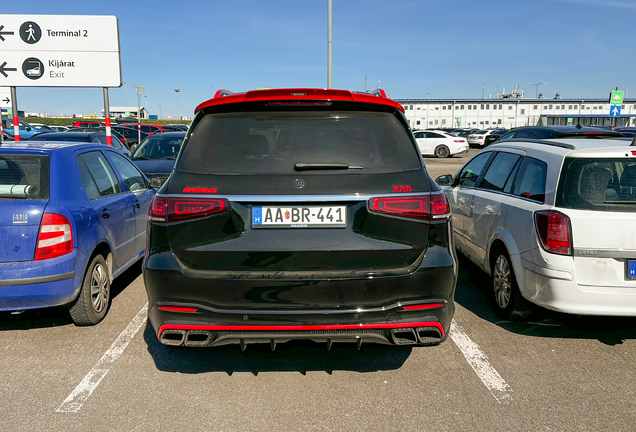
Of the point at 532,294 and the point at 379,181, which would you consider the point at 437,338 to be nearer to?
the point at 379,181

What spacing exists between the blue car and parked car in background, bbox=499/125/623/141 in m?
7.38

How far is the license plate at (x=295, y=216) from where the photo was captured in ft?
9.50

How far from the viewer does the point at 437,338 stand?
10.1ft

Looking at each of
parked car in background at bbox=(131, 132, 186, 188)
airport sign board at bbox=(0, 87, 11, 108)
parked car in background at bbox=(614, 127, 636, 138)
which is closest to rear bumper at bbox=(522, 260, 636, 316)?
parked car in background at bbox=(131, 132, 186, 188)

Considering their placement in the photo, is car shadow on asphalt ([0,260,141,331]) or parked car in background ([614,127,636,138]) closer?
car shadow on asphalt ([0,260,141,331])

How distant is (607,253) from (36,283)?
4.19m

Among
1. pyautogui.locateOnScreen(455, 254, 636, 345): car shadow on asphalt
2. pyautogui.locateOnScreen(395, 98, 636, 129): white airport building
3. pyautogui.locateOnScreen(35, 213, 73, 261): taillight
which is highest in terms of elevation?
pyautogui.locateOnScreen(395, 98, 636, 129): white airport building

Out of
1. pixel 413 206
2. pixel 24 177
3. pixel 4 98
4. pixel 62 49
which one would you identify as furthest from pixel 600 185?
pixel 4 98

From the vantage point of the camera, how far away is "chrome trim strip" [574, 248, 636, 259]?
12.6 feet

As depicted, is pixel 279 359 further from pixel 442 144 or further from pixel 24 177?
pixel 442 144

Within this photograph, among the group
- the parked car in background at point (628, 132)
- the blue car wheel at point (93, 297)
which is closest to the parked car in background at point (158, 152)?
the blue car wheel at point (93, 297)

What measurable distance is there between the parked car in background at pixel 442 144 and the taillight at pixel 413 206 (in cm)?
3120

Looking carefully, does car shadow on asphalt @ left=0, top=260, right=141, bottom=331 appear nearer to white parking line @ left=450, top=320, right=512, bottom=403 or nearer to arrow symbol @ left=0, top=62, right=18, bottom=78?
white parking line @ left=450, top=320, right=512, bottom=403

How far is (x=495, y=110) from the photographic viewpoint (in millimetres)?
93125
